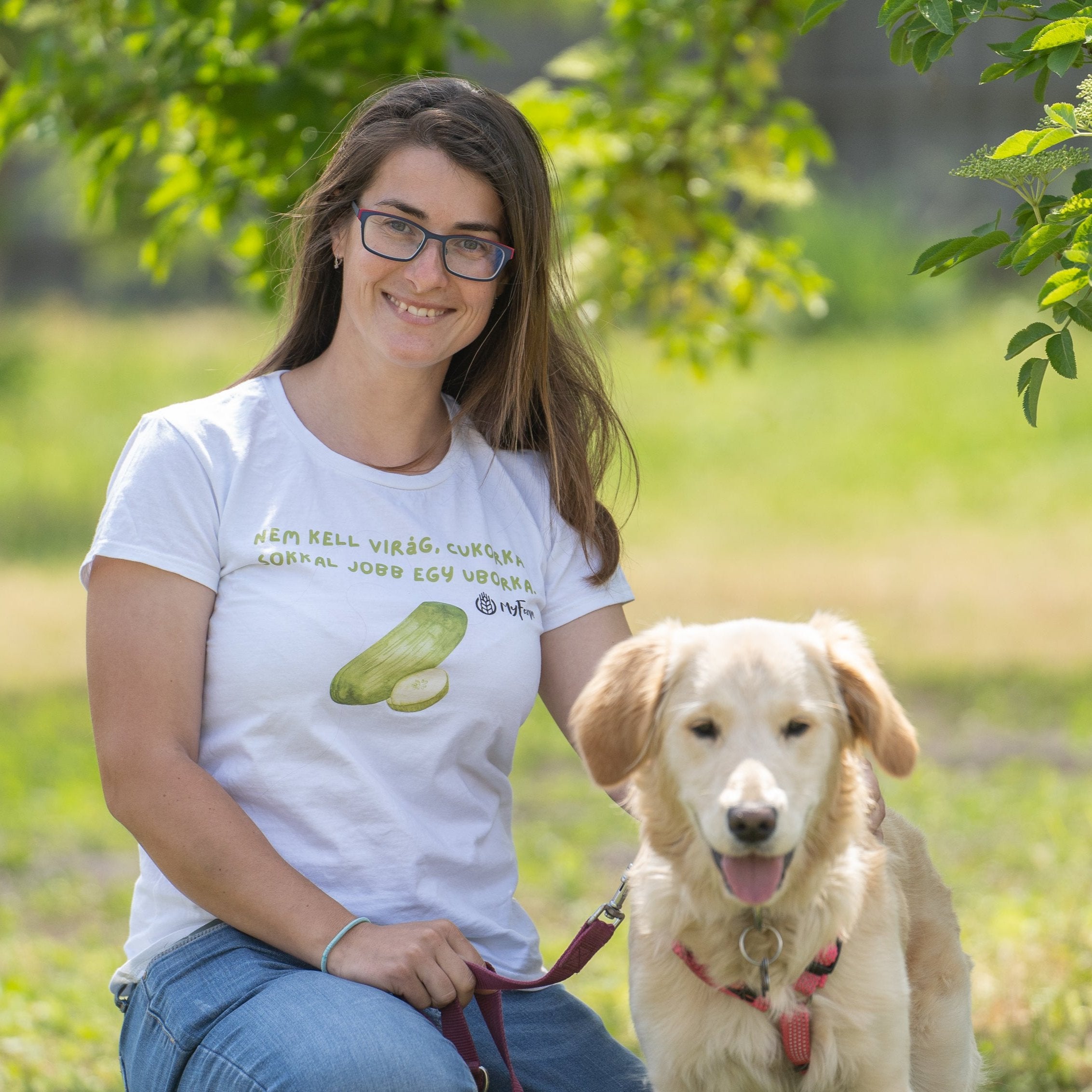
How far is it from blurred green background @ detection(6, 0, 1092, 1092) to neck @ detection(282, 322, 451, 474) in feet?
1.93

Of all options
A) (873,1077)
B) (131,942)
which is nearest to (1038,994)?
(873,1077)

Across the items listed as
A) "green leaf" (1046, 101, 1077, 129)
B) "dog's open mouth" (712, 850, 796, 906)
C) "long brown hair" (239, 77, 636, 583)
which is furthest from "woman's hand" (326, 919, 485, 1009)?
"green leaf" (1046, 101, 1077, 129)

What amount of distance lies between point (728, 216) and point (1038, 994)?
2.74m

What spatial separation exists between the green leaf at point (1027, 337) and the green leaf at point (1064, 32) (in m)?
0.40

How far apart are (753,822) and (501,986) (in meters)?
0.67

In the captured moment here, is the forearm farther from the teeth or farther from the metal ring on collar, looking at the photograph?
the teeth

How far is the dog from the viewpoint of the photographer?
2117 millimetres

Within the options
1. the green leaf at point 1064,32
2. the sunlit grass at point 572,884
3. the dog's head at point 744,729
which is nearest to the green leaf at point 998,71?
the green leaf at point 1064,32

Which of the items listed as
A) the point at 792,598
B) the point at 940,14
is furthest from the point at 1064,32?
the point at 792,598

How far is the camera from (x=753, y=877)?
2096 millimetres

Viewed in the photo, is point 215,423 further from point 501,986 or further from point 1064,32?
point 1064,32

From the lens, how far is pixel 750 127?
16.0ft

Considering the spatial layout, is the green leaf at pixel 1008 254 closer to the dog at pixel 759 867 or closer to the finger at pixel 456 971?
the dog at pixel 759 867

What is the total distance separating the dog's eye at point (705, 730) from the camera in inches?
83.6
